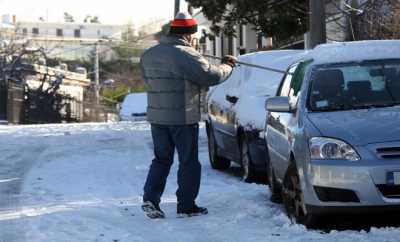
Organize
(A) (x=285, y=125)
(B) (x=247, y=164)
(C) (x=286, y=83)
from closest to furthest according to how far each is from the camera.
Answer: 1. (A) (x=285, y=125)
2. (C) (x=286, y=83)
3. (B) (x=247, y=164)

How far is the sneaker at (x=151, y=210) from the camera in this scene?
25.8 ft

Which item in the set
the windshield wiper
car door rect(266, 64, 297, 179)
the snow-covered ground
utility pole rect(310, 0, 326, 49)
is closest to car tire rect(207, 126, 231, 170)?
the snow-covered ground

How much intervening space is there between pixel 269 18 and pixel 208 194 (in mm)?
12149

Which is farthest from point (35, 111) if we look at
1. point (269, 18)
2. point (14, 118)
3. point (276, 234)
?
point (276, 234)

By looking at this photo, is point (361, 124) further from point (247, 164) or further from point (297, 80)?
point (247, 164)

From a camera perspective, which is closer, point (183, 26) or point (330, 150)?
point (330, 150)

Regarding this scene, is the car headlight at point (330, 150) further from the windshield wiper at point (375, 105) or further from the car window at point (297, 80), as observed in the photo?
the car window at point (297, 80)

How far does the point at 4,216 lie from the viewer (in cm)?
821

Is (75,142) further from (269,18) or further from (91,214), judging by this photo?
(91,214)

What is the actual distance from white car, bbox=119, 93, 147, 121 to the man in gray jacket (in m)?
22.9

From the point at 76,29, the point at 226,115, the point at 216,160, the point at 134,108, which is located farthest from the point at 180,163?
the point at 76,29

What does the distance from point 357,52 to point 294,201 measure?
1.62 m

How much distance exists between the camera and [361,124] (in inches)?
268

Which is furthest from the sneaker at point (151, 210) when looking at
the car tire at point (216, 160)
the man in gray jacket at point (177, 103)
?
the car tire at point (216, 160)
